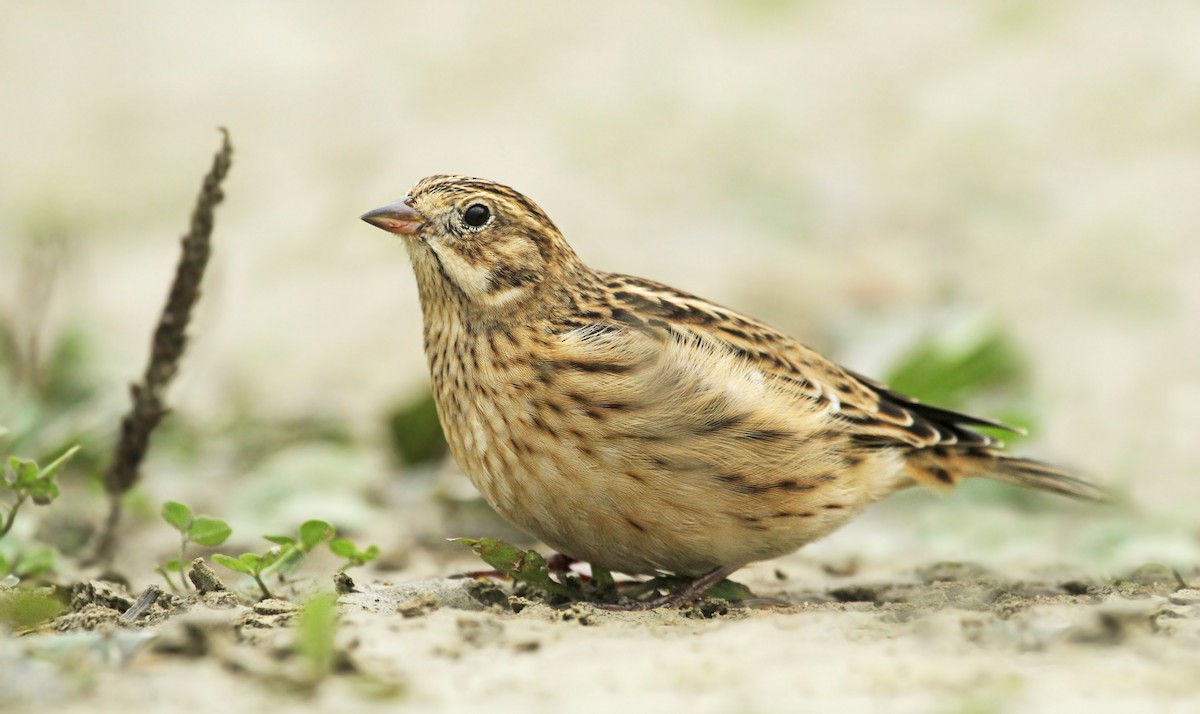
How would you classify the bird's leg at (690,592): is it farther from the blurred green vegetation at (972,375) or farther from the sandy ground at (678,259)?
the blurred green vegetation at (972,375)

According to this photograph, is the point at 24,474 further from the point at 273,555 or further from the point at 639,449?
the point at 639,449

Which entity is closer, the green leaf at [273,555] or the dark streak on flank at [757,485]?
the green leaf at [273,555]

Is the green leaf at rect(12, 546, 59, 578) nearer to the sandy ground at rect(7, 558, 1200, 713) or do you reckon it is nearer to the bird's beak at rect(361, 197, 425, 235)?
the sandy ground at rect(7, 558, 1200, 713)

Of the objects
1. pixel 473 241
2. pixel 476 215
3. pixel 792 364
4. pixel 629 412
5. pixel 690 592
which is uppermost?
pixel 476 215

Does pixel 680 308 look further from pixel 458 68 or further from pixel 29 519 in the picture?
pixel 458 68

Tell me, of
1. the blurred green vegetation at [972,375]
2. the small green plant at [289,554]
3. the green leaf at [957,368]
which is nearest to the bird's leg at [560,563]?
the small green plant at [289,554]

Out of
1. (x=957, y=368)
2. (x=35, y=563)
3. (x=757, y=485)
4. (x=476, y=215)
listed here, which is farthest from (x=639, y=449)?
(x=957, y=368)
